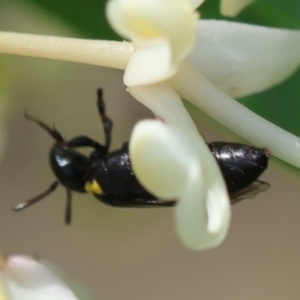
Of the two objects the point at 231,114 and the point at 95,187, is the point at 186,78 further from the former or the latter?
the point at 95,187

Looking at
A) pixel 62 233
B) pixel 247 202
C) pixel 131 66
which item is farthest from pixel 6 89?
pixel 247 202

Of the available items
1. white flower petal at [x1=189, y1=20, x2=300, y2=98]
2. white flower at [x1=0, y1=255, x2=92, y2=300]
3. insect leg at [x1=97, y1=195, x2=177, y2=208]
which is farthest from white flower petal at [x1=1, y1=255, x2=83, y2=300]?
white flower petal at [x1=189, y1=20, x2=300, y2=98]

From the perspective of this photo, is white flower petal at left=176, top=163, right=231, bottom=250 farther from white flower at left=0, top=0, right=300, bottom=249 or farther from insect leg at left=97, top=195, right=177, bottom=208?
insect leg at left=97, top=195, right=177, bottom=208

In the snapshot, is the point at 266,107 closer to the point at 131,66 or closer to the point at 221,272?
the point at 131,66

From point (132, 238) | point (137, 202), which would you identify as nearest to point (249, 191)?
point (137, 202)

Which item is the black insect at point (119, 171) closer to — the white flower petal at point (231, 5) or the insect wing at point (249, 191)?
the insect wing at point (249, 191)
